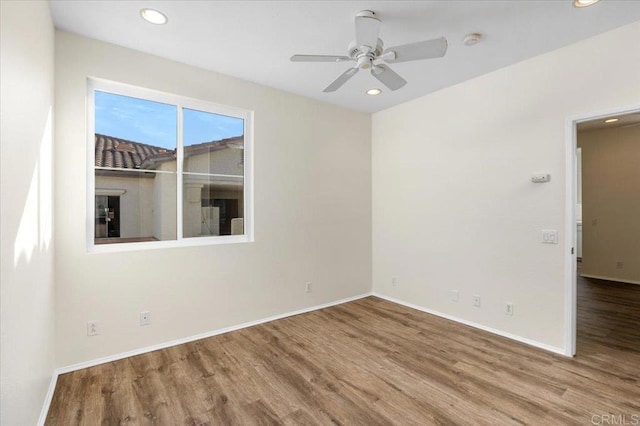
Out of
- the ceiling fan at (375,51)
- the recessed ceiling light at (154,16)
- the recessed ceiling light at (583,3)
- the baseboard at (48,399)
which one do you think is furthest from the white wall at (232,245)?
the recessed ceiling light at (583,3)

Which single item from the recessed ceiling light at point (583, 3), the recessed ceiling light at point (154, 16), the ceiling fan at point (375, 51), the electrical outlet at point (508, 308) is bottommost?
the electrical outlet at point (508, 308)

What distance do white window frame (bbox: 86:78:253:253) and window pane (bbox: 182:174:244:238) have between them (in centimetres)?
6

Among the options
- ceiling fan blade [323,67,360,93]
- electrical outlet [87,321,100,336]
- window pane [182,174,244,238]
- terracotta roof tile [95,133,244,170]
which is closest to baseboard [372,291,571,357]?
window pane [182,174,244,238]

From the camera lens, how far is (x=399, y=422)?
1901mm

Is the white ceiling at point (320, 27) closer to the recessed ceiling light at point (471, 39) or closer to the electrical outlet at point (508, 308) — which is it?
the recessed ceiling light at point (471, 39)

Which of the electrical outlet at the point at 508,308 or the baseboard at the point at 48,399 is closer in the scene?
the baseboard at the point at 48,399

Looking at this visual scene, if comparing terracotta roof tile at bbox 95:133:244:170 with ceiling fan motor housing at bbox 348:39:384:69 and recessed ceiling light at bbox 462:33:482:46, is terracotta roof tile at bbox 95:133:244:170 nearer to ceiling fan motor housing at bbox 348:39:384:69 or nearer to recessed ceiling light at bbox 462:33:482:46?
ceiling fan motor housing at bbox 348:39:384:69

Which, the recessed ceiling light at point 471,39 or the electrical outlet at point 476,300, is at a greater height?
the recessed ceiling light at point 471,39

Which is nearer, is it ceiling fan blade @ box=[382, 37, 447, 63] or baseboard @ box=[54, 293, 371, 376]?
ceiling fan blade @ box=[382, 37, 447, 63]

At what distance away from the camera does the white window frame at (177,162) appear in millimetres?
2637

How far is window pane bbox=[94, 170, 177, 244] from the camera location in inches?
107

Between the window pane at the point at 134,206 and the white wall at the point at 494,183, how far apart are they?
2.94 m

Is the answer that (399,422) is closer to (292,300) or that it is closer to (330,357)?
(330,357)

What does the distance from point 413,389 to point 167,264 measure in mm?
2459
